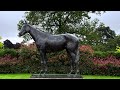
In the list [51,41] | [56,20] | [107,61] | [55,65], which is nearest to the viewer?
[51,41]

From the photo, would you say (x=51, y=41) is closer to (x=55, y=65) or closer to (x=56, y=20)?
(x=55, y=65)

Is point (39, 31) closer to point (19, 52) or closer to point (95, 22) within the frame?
point (19, 52)

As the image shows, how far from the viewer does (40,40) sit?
830 centimetres

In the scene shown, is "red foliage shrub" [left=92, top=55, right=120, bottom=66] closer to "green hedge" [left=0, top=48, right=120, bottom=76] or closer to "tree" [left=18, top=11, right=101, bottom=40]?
"green hedge" [left=0, top=48, right=120, bottom=76]

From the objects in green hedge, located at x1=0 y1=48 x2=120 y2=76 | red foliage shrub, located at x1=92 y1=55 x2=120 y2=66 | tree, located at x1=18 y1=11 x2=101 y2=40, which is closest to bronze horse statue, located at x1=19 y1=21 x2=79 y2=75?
green hedge, located at x1=0 y1=48 x2=120 y2=76

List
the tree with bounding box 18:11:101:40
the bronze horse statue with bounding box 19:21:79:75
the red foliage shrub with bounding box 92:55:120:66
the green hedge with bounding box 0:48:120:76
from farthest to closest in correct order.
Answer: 1. the tree with bounding box 18:11:101:40
2. the red foliage shrub with bounding box 92:55:120:66
3. the green hedge with bounding box 0:48:120:76
4. the bronze horse statue with bounding box 19:21:79:75

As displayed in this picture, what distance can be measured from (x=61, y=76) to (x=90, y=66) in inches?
160

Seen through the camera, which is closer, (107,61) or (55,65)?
(55,65)

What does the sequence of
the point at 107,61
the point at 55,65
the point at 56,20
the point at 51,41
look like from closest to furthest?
the point at 51,41 < the point at 55,65 < the point at 107,61 < the point at 56,20

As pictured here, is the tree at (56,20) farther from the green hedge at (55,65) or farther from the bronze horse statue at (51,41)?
the bronze horse statue at (51,41)

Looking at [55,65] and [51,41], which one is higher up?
[51,41]

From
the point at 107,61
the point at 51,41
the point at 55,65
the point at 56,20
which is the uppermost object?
the point at 56,20

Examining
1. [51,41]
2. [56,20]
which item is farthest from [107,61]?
[56,20]
